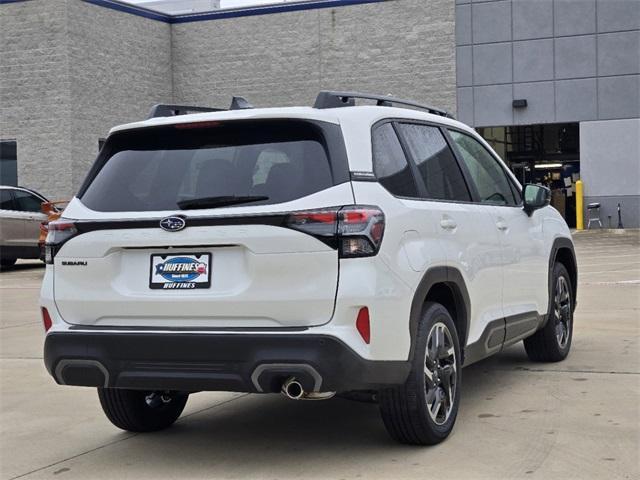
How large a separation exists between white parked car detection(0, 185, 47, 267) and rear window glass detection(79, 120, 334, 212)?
15.1m

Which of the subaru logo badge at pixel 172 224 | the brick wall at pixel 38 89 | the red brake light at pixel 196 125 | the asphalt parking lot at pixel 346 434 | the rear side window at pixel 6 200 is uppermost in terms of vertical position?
the brick wall at pixel 38 89

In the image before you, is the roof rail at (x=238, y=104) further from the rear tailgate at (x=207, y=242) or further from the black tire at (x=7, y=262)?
the black tire at (x=7, y=262)

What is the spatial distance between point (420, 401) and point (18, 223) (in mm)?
16160

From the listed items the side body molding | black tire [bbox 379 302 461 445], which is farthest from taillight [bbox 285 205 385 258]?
the side body molding

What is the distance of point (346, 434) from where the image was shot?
18.8 feet

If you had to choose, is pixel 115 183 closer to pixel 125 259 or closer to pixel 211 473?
pixel 125 259

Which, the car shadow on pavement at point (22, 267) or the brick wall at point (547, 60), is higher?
the brick wall at point (547, 60)

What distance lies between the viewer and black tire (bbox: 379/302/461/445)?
5.10 m

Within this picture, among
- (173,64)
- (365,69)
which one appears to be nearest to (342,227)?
(365,69)

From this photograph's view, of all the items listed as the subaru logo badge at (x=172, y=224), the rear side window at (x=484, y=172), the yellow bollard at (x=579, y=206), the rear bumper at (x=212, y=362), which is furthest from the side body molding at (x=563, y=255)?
the yellow bollard at (x=579, y=206)

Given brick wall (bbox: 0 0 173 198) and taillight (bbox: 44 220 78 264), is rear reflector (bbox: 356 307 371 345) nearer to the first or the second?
taillight (bbox: 44 220 78 264)

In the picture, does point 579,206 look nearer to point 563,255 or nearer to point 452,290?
point 563,255

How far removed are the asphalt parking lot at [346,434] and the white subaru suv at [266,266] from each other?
12.1 inches

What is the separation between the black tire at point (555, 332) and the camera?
7.68 meters
